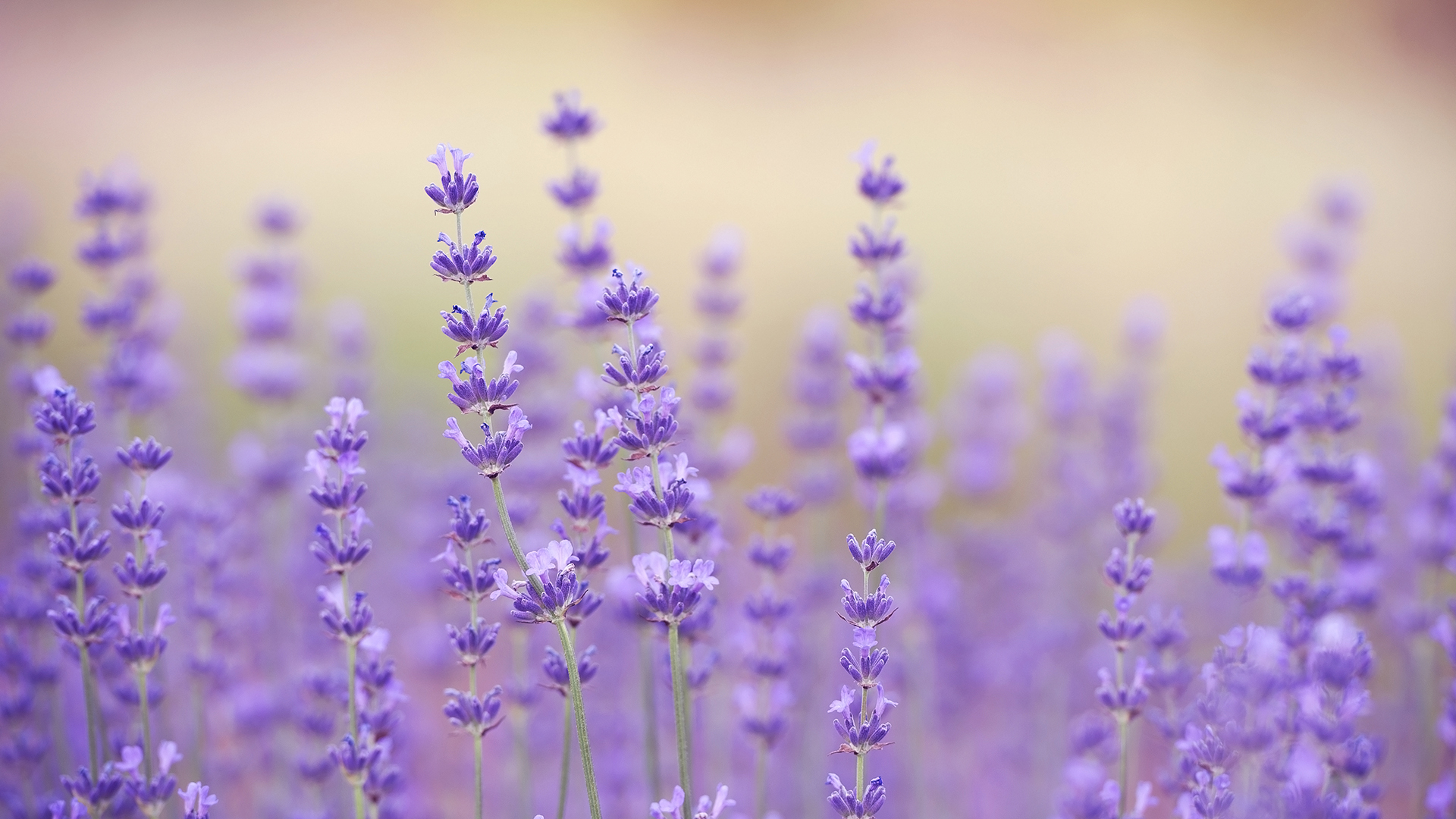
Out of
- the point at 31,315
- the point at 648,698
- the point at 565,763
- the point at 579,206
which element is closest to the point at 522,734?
the point at 648,698

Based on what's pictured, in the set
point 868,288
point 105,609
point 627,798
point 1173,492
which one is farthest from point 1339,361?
point 1173,492

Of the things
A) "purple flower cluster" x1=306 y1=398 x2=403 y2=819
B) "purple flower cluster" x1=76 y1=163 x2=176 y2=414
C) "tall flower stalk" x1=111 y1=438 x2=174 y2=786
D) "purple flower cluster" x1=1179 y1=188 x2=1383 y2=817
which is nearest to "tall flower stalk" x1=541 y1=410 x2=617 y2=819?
"purple flower cluster" x1=306 y1=398 x2=403 y2=819

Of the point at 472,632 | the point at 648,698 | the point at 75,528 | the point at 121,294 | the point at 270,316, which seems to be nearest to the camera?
the point at 472,632

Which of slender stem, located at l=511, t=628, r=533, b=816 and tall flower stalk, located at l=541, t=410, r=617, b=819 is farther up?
tall flower stalk, located at l=541, t=410, r=617, b=819

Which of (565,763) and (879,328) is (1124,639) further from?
(565,763)

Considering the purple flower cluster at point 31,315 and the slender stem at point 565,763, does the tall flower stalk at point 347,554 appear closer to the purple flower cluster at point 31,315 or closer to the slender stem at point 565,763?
the slender stem at point 565,763

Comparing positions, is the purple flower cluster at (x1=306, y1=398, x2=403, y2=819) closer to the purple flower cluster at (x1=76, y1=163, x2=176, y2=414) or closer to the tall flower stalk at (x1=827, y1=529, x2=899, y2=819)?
the tall flower stalk at (x1=827, y1=529, x2=899, y2=819)
